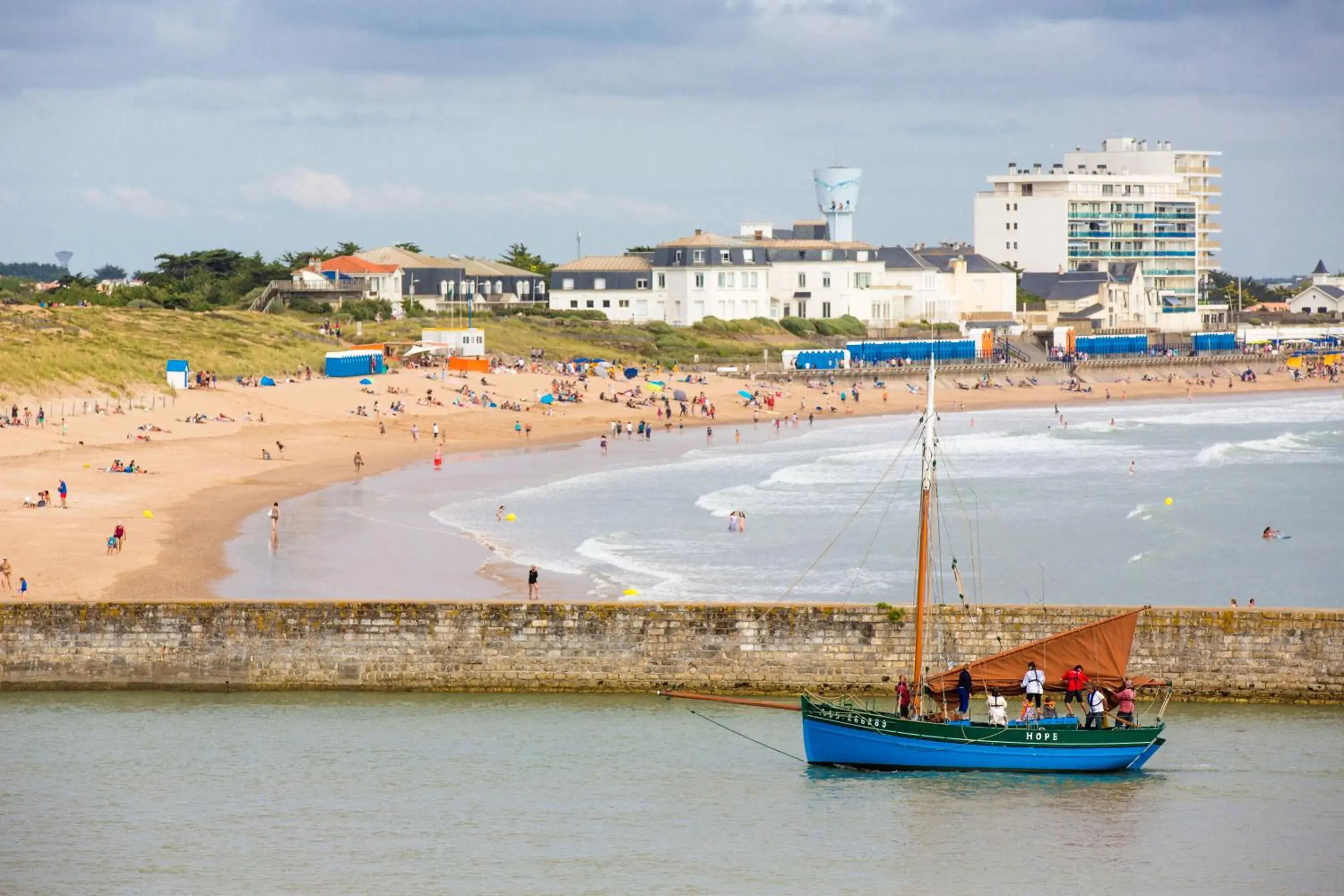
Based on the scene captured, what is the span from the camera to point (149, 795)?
22.1 meters

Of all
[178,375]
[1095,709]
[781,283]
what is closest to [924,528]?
[1095,709]

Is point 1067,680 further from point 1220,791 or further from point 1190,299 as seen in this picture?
point 1190,299

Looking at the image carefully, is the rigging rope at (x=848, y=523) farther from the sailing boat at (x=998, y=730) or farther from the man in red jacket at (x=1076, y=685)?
the man in red jacket at (x=1076, y=685)

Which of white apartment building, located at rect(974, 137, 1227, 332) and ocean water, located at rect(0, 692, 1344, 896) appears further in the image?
white apartment building, located at rect(974, 137, 1227, 332)

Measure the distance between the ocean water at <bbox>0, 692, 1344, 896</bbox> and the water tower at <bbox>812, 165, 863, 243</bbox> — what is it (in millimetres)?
122550

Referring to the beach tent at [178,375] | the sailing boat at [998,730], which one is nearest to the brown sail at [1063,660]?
the sailing boat at [998,730]

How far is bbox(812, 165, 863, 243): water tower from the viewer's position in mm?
145125

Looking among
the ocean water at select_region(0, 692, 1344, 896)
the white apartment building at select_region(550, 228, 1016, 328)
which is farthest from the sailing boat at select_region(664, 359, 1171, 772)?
the white apartment building at select_region(550, 228, 1016, 328)

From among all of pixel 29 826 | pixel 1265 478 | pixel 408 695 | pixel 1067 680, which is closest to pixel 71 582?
pixel 408 695

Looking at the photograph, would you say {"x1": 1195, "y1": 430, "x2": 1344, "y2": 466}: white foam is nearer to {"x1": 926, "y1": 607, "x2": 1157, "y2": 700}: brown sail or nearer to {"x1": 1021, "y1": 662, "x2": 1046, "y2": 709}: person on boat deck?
{"x1": 926, "y1": 607, "x2": 1157, "y2": 700}: brown sail

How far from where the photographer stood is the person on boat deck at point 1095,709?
903 inches

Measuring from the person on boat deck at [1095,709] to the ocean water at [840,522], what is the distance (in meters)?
6.43

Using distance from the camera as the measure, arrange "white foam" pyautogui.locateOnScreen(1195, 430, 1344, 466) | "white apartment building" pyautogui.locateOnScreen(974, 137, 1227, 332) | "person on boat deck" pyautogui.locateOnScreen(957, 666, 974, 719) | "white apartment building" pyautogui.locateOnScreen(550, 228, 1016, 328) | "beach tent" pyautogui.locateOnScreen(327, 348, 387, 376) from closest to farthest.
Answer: "person on boat deck" pyautogui.locateOnScreen(957, 666, 974, 719)
"white foam" pyautogui.locateOnScreen(1195, 430, 1344, 466)
"beach tent" pyautogui.locateOnScreen(327, 348, 387, 376)
"white apartment building" pyautogui.locateOnScreen(550, 228, 1016, 328)
"white apartment building" pyautogui.locateOnScreen(974, 137, 1227, 332)

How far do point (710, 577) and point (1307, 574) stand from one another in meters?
12.9
